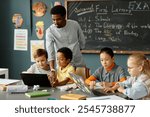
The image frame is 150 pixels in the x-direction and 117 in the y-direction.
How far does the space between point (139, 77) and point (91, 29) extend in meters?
2.14

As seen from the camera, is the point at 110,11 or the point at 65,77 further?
the point at 110,11

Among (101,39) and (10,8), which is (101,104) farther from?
(10,8)

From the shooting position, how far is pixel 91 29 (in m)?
4.26

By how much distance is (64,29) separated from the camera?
3.26 metres

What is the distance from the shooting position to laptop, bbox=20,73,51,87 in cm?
257

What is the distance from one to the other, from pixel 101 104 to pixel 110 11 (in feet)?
8.16

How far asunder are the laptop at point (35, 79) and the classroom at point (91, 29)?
5.56ft

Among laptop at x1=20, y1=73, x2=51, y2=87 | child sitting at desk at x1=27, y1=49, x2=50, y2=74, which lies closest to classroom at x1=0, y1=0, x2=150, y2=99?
child sitting at desk at x1=27, y1=49, x2=50, y2=74

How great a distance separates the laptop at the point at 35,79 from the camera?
2.57 meters

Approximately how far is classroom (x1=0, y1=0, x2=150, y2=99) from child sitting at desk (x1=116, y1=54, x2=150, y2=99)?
1.79m

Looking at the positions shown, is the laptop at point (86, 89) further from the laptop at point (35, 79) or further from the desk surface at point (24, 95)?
the laptop at point (35, 79)

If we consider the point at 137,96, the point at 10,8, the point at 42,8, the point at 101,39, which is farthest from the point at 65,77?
the point at 10,8

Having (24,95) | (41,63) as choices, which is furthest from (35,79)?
(41,63)

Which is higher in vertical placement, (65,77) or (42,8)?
(42,8)
